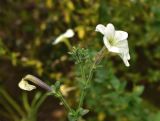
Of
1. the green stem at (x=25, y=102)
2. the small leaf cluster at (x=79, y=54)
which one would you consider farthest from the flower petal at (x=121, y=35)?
the green stem at (x=25, y=102)

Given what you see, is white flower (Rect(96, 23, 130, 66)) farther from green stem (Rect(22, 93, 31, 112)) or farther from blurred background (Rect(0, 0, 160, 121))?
green stem (Rect(22, 93, 31, 112))

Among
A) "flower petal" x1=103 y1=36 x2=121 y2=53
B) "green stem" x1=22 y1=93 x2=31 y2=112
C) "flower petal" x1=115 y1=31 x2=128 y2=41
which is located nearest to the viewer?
"flower petal" x1=103 y1=36 x2=121 y2=53

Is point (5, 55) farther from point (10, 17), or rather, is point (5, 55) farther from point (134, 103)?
point (134, 103)

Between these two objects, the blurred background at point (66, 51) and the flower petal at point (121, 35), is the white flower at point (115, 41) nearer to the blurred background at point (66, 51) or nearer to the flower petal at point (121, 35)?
the flower petal at point (121, 35)

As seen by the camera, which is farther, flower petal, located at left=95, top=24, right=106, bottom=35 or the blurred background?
the blurred background

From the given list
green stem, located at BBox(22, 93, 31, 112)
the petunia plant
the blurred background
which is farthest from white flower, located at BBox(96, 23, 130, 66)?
green stem, located at BBox(22, 93, 31, 112)

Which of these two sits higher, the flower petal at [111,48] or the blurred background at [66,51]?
the blurred background at [66,51]

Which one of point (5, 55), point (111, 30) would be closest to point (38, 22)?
point (5, 55)
